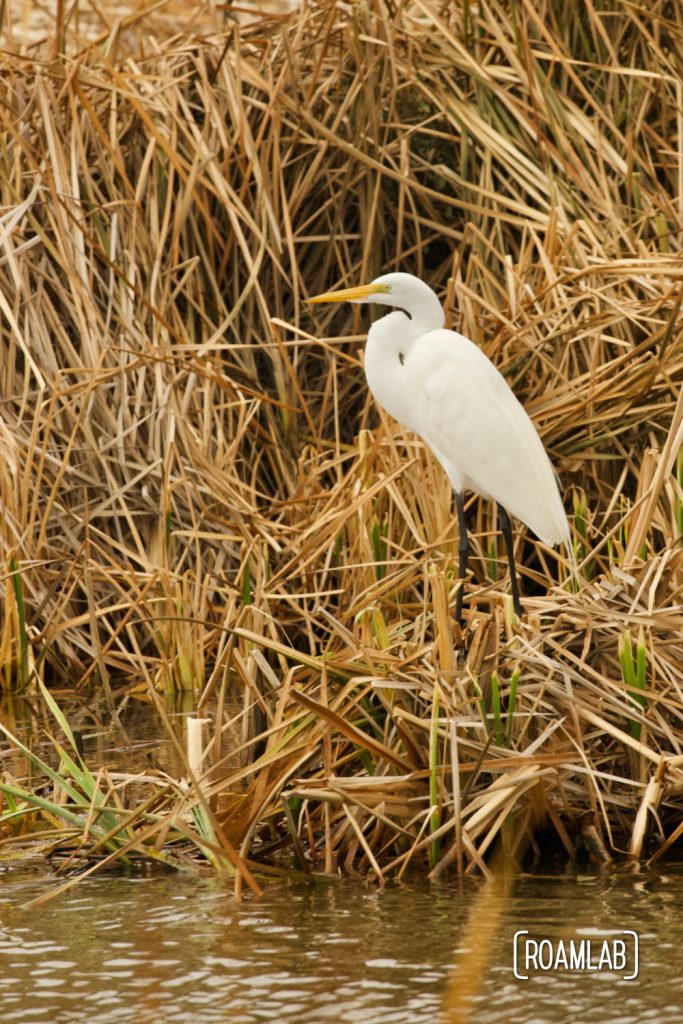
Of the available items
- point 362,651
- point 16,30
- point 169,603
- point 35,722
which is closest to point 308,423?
point 169,603

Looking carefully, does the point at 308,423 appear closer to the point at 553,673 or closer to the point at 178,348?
the point at 178,348

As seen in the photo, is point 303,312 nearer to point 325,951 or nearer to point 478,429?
point 478,429

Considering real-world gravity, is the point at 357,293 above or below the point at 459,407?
above

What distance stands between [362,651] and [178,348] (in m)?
2.16

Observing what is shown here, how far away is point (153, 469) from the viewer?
534 centimetres

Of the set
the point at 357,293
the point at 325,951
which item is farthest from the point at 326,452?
the point at 325,951

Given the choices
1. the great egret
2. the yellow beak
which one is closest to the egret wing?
the great egret

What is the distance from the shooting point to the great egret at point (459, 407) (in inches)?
161

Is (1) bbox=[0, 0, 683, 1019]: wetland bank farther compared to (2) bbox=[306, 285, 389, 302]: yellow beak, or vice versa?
(2) bbox=[306, 285, 389, 302]: yellow beak

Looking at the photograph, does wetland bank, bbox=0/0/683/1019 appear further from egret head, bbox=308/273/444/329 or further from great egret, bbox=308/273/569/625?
egret head, bbox=308/273/444/329

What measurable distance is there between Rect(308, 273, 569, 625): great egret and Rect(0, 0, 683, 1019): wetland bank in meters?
0.20

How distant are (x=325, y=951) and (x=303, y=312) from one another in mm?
3475

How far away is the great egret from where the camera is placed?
4086 mm

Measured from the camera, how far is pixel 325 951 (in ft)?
9.16
